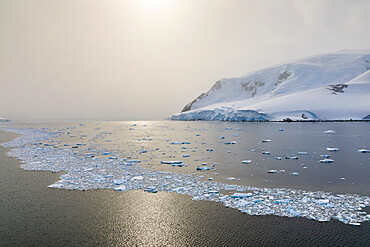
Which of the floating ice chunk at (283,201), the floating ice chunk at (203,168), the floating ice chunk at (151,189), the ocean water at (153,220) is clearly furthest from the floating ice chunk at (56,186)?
the floating ice chunk at (283,201)

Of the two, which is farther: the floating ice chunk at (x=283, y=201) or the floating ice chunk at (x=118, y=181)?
the floating ice chunk at (x=118, y=181)

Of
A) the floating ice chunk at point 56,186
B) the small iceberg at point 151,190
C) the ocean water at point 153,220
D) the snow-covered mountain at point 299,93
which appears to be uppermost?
the snow-covered mountain at point 299,93

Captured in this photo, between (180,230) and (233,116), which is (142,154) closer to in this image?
(180,230)

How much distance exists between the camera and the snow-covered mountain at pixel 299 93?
213ft

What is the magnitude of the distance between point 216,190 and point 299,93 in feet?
275

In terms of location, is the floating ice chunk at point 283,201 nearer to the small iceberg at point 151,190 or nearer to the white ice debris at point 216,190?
the white ice debris at point 216,190

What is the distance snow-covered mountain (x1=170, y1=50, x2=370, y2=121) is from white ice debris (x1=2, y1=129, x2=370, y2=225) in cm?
6215

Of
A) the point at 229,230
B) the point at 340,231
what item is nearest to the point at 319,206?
the point at 340,231

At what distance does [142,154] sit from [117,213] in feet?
33.9

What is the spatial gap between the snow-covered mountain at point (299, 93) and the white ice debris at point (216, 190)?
62155 millimetres

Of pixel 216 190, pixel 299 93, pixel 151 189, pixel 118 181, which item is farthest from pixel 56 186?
pixel 299 93

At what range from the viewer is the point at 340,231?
5.46 meters

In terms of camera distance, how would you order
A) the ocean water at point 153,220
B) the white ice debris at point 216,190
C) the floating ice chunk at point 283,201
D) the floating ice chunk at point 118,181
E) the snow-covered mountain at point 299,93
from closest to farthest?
the ocean water at point 153,220 → the white ice debris at point 216,190 → the floating ice chunk at point 283,201 → the floating ice chunk at point 118,181 → the snow-covered mountain at point 299,93

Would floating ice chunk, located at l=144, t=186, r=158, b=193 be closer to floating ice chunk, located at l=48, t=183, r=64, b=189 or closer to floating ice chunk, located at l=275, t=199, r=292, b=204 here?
floating ice chunk, located at l=48, t=183, r=64, b=189
